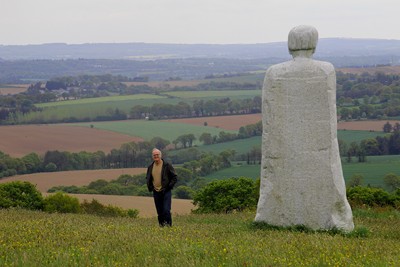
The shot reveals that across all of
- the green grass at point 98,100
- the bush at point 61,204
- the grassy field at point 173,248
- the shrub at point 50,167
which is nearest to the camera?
the grassy field at point 173,248

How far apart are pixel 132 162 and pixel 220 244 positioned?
212 feet

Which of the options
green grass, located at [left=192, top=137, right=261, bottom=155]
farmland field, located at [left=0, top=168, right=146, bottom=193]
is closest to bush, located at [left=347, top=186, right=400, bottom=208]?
farmland field, located at [left=0, top=168, right=146, bottom=193]

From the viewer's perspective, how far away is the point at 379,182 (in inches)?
1989

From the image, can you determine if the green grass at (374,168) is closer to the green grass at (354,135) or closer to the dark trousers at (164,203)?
the green grass at (354,135)

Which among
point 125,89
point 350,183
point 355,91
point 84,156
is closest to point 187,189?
point 350,183

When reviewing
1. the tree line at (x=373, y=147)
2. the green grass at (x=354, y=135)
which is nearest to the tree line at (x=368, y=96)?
the green grass at (x=354, y=135)

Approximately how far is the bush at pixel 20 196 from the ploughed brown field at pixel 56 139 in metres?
43.4

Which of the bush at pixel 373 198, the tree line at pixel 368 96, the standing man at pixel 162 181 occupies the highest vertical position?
the standing man at pixel 162 181

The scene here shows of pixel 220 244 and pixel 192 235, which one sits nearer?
pixel 220 244

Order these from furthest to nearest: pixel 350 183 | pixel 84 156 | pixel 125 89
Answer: pixel 125 89, pixel 84 156, pixel 350 183

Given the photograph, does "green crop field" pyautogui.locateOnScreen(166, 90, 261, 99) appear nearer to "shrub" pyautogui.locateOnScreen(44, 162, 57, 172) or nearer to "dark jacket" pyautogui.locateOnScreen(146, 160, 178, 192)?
"shrub" pyautogui.locateOnScreen(44, 162, 57, 172)

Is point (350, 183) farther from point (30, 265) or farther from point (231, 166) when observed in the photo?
point (30, 265)

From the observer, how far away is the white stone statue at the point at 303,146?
607 inches

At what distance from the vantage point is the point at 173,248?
10.9m
